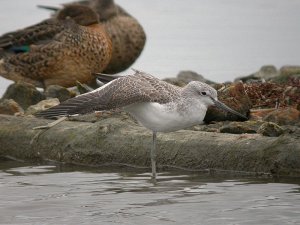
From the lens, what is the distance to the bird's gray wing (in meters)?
8.05

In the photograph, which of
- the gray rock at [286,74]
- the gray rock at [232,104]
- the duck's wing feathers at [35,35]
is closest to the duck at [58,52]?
the duck's wing feathers at [35,35]

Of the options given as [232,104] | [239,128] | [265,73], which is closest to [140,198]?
[239,128]

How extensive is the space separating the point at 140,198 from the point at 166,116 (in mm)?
965

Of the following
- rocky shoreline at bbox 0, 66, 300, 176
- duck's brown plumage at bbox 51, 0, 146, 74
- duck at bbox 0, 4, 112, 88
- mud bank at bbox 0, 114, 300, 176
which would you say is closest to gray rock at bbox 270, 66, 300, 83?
rocky shoreline at bbox 0, 66, 300, 176

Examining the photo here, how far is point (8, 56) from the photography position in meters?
12.5

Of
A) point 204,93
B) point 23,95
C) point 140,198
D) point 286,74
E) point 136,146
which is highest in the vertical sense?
point 286,74

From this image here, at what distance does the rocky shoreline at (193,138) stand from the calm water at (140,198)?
0.58 feet

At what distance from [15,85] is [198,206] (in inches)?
172

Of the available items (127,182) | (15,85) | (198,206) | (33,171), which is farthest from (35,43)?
(198,206)

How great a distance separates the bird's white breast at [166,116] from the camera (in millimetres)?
8164

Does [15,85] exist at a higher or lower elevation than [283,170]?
higher

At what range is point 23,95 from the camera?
432 inches

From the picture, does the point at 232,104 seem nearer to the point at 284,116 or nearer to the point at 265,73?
the point at 284,116

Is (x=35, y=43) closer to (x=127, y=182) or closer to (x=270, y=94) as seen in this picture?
(x=270, y=94)
